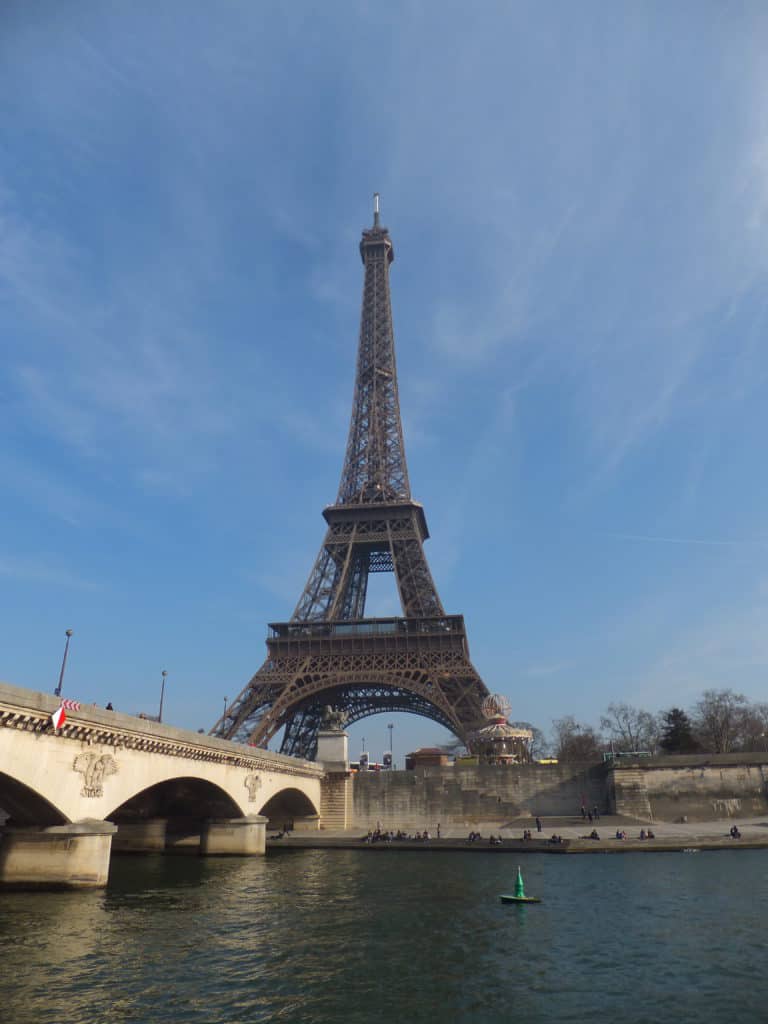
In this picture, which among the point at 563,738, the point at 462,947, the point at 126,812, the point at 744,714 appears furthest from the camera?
the point at 563,738

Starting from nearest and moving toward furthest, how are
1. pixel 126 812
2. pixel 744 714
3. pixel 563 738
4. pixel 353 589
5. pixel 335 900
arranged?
pixel 335 900
pixel 126 812
pixel 353 589
pixel 744 714
pixel 563 738

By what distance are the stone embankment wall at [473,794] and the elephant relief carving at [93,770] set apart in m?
40.5

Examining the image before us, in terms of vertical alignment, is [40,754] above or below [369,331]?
below

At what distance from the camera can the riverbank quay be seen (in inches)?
1754

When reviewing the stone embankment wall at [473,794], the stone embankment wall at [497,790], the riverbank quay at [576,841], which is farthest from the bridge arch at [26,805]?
the stone embankment wall at [473,794]

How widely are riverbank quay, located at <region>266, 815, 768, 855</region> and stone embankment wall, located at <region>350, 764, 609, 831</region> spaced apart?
9.78 ft

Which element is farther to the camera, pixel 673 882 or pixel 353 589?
pixel 353 589

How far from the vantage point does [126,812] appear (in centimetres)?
5172

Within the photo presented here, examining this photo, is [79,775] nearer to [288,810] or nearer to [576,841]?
[576,841]

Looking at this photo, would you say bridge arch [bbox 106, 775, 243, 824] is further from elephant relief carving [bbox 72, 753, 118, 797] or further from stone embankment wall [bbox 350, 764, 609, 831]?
stone embankment wall [bbox 350, 764, 609, 831]

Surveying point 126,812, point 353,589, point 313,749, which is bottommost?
point 126,812

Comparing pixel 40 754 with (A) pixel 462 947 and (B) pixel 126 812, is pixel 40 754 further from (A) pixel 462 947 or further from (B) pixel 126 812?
(B) pixel 126 812

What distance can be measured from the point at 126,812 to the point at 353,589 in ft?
160

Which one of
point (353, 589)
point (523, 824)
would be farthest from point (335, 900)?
point (353, 589)
